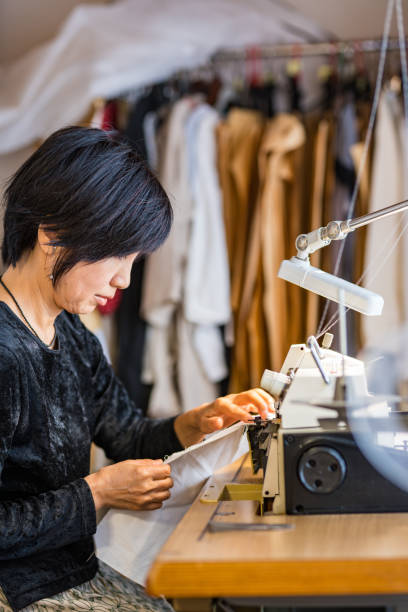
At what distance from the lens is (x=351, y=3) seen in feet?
8.70

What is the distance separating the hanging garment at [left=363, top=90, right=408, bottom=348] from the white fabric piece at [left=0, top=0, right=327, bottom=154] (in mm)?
588

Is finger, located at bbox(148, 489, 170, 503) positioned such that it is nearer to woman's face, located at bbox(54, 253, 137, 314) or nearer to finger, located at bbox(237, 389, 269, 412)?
finger, located at bbox(237, 389, 269, 412)

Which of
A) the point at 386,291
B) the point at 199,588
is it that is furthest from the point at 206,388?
the point at 199,588

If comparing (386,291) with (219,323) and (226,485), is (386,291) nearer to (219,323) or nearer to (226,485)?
(219,323)

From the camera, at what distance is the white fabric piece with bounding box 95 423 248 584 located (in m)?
1.15

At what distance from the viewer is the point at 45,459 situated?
1.12 m

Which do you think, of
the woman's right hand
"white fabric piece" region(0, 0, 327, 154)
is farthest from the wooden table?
"white fabric piece" region(0, 0, 327, 154)

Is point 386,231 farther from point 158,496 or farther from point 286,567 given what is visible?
point 286,567

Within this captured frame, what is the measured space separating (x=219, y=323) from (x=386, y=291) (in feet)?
1.77

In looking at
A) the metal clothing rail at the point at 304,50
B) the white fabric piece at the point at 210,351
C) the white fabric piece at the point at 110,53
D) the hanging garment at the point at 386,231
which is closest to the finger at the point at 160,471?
the hanging garment at the point at 386,231

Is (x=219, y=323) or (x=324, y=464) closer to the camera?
(x=324, y=464)

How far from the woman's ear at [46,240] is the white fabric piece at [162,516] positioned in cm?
37

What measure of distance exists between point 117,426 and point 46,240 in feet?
1.39

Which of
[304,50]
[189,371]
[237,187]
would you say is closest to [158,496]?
[189,371]
